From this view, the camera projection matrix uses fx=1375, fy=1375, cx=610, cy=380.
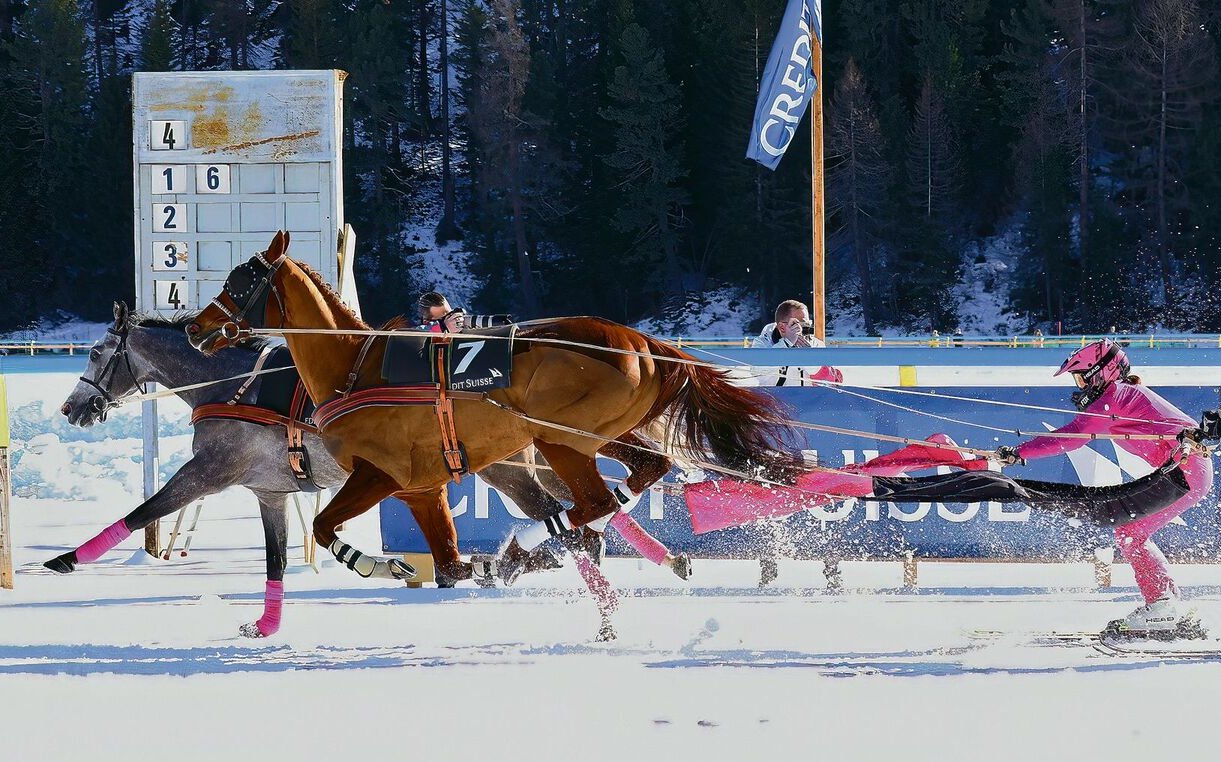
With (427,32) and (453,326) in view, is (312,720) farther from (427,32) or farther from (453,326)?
(427,32)

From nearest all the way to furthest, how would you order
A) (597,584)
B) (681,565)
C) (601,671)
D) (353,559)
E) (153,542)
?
(601,671) → (353,559) → (597,584) → (681,565) → (153,542)

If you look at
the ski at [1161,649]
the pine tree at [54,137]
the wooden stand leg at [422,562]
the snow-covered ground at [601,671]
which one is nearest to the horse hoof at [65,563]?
the snow-covered ground at [601,671]

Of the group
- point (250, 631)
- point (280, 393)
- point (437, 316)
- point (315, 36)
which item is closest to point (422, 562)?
point (437, 316)

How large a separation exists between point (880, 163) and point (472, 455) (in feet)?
121

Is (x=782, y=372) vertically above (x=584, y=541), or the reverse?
(x=782, y=372)

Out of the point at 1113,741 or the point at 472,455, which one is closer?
the point at 1113,741

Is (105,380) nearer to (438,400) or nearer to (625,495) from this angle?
(438,400)

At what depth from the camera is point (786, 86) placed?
14.4 meters

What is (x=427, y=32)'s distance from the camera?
52.5m

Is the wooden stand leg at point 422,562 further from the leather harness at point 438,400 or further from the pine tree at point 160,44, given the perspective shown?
the pine tree at point 160,44

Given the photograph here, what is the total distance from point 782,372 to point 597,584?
5.63ft

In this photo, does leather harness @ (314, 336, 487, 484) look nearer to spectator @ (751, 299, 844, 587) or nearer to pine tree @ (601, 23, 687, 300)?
spectator @ (751, 299, 844, 587)

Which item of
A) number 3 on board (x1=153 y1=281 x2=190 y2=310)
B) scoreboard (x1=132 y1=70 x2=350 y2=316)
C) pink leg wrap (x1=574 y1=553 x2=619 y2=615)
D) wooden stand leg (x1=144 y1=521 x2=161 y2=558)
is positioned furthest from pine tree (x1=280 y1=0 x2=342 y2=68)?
pink leg wrap (x1=574 y1=553 x2=619 y2=615)

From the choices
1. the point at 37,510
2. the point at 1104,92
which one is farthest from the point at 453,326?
the point at 1104,92
